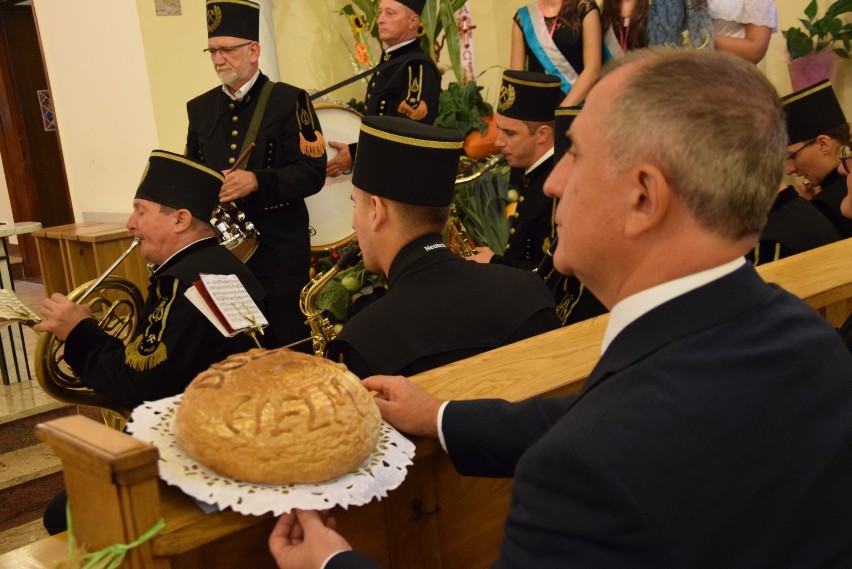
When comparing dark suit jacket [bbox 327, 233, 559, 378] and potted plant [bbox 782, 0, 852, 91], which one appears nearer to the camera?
dark suit jacket [bbox 327, 233, 559, 378]

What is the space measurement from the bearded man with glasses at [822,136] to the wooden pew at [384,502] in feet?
5.90

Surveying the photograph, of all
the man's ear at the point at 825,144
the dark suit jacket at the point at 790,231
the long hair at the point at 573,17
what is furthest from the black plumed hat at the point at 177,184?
the long hair at the point at 573,17

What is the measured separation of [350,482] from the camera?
4.45 feet

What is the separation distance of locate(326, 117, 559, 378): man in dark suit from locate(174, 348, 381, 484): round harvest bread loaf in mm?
722

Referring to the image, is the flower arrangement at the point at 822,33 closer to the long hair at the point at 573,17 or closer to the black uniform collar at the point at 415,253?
the long hair at the point at 573,17

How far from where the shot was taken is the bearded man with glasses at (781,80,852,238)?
4.21 m

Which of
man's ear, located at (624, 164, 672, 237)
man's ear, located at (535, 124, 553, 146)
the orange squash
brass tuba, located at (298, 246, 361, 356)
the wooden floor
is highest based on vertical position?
man's ear, located at (624, 164, 672, 237)

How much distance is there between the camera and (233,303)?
2.68 meters

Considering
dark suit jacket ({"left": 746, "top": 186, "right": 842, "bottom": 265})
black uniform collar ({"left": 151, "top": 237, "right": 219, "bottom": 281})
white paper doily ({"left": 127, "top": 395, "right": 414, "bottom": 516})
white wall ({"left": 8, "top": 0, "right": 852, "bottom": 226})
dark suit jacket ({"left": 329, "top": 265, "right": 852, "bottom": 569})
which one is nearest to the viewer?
dark suit jacket ({"left": 329, "top": 265, "right": 852, "bottom": 569})

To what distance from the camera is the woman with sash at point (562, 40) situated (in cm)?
568

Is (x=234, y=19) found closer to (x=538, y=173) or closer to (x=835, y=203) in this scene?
(x=538, y=173)

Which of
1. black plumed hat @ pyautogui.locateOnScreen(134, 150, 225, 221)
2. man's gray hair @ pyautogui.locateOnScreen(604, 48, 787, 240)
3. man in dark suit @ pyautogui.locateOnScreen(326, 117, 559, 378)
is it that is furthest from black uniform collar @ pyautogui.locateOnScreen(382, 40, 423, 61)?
man's gray hair @ pyautogui.locateOnScreen(604, 48, 787, 240)

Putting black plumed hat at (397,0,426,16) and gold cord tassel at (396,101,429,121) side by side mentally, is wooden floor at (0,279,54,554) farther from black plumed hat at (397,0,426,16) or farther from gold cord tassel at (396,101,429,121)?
black plumed hat at (397,0,426,16)

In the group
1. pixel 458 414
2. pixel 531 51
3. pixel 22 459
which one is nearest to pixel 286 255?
pixel 22 459
